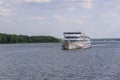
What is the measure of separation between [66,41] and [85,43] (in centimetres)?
2378

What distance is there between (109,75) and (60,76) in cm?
698

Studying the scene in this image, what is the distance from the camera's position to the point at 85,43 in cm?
17112

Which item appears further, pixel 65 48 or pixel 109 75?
pixel 65 48

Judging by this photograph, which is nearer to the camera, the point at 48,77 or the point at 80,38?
the point at 48,77

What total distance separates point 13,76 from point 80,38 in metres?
103

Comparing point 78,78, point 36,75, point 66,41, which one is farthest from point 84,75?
point 66,41

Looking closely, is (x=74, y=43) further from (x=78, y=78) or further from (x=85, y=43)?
(x=78, y=78)

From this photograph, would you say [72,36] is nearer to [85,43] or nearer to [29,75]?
[85,43]

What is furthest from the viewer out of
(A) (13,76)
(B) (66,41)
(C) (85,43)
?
(C) (85,43)

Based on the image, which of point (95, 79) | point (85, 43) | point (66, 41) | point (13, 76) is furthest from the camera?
point (85, 43)

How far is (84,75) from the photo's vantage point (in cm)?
5434

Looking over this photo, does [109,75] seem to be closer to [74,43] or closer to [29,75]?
[29,75]

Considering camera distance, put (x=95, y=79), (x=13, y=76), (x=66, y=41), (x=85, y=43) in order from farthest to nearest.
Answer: (x=85, y=43) → (x=66, y=41) → (x=13, y=76) → (x=95, y=79)

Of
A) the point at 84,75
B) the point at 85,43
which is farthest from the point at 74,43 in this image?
the point at 84,75
